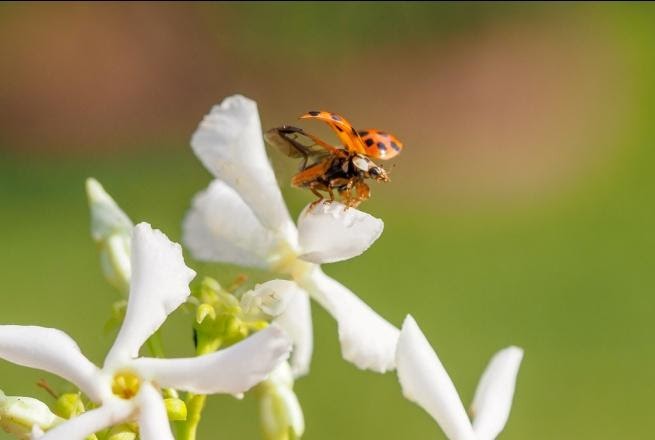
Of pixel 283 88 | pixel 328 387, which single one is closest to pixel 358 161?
pixel 328 387

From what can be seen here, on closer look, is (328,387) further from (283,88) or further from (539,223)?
(283,88)

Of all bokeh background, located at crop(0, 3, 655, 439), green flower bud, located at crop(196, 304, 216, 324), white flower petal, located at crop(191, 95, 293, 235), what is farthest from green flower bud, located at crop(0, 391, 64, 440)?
bokeh background, located at crop(0, 3, 655, 439)

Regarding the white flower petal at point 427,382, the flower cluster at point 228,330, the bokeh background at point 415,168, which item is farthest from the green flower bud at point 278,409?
the bokeh background at point 415,168

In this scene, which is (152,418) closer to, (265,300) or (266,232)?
(265,300)

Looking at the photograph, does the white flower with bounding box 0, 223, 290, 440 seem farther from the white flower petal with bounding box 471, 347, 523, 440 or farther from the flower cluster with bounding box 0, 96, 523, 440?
the white flower petal with bounding box 471, 347, 523, 440

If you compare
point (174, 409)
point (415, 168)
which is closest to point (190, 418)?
point (174, 409)

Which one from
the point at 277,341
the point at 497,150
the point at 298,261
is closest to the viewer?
the point at 277,341

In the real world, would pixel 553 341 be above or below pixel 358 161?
above

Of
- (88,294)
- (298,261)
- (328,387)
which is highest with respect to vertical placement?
(88,294)
